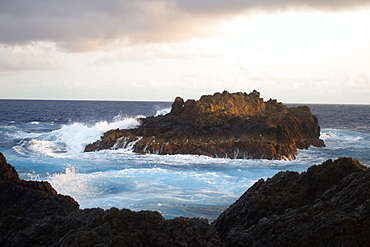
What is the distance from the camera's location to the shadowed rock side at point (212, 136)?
87.1 feet

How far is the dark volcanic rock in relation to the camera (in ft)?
13.5

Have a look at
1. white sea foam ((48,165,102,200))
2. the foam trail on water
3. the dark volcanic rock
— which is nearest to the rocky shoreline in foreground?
the dark volcanic rock

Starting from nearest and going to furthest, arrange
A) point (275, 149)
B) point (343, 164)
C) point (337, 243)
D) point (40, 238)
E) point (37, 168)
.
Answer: point (337, 243), point (40, 238), point (343, 164), point (37, 168), point (275, 149)

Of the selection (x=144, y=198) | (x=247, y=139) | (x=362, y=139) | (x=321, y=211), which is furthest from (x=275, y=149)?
(x=321, y=211)

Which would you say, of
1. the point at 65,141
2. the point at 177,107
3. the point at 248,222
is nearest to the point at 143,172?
the point at 248,222

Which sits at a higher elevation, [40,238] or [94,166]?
[40,238]

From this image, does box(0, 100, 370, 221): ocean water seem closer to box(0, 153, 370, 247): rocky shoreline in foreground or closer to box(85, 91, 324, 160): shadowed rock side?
box(85, 91, 324, 160): shadowed rock side

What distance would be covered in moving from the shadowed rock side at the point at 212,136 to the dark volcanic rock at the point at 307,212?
20134mm

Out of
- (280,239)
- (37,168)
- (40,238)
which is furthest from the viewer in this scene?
(37,168)

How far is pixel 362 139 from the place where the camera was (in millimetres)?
41531

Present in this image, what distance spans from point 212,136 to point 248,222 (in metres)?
22.2

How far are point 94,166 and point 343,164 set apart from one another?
18576 mm

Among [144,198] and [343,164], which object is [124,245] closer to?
[343,164]

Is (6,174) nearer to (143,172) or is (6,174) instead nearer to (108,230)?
(108,230)
